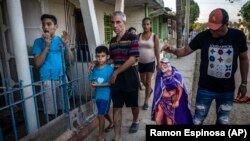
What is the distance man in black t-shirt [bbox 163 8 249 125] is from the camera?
283 cm

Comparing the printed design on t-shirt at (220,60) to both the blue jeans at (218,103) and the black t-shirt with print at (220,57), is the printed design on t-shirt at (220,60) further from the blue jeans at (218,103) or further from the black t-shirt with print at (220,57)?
the blue jeans at (218,103)

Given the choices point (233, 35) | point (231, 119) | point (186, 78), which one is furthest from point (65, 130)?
point (186, 78)

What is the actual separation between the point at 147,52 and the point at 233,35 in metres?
2.33

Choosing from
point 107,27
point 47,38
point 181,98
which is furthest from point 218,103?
point 107,27


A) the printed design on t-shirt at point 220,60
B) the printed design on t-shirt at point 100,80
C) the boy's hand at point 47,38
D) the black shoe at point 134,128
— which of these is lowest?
the black shoe at point 134,128

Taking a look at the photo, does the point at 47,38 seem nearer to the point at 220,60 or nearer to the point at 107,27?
the point at 220,60

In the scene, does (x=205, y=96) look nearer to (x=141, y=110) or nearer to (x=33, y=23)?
(x=141, y=110)

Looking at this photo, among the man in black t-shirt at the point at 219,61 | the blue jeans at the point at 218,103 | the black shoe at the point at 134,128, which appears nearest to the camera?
the man in black t-shirt at the point at 219,61

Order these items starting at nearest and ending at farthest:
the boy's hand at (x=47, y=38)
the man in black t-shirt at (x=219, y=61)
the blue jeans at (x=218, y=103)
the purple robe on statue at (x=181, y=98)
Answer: the man in black t-shirt at (x=219, y=61) → the blue jeans at (x=218, y=103) → the purple robe on statue at (x=181, y=98) → the boy's hand at (x=47, y=38)

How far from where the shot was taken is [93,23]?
4.72 m

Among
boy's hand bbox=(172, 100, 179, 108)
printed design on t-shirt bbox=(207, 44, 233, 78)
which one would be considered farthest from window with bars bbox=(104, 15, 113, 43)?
printed design on t-shirt bbox=(207, 44, 233, 78)

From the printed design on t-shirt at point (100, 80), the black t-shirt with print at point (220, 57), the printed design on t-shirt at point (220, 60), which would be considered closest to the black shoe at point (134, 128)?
the printed design on t-shirt at point (100, 80)

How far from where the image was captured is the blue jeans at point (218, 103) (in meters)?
3.03

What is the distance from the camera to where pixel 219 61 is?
2889 millimetres
